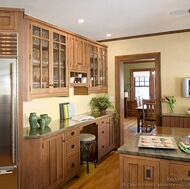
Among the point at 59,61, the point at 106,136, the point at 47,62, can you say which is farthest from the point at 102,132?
the point at 47,62

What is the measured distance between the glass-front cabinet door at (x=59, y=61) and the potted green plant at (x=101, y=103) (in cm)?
143

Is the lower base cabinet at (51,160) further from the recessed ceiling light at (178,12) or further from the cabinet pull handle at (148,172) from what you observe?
the recessed ceiling light at (178,12)

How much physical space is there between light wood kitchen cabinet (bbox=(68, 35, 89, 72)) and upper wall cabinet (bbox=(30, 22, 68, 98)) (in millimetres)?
172

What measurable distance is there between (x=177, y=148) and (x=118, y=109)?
3.14 metres

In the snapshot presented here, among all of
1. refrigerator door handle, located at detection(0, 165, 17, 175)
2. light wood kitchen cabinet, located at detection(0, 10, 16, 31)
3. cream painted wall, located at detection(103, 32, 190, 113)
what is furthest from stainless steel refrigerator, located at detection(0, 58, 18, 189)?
cream painted wall, located at detection(103, 32, 190, 113)

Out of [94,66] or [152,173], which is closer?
[152,173]

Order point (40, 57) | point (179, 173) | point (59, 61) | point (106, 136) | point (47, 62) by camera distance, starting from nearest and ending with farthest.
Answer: point (179, 173) < point (40, 57) < point (47, 62) < point (59, 61) < point (106, 136)

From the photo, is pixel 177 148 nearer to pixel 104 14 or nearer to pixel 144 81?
pixel 104 14

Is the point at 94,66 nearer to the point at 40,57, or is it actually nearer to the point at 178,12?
the point at 40,57

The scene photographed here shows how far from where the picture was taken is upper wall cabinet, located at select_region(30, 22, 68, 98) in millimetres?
2920

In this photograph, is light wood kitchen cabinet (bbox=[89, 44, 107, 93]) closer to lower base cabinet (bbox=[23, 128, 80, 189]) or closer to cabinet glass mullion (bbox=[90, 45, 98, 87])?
cabinet glass mullion (bbox=[90, 45, 98, 87])

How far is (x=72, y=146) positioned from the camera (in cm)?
332

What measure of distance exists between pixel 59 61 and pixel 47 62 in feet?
0.98

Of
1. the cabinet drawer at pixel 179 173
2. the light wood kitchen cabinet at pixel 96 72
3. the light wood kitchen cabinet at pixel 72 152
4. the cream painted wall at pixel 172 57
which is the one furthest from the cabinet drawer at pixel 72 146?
the cream painted wall at pixel 172 57
